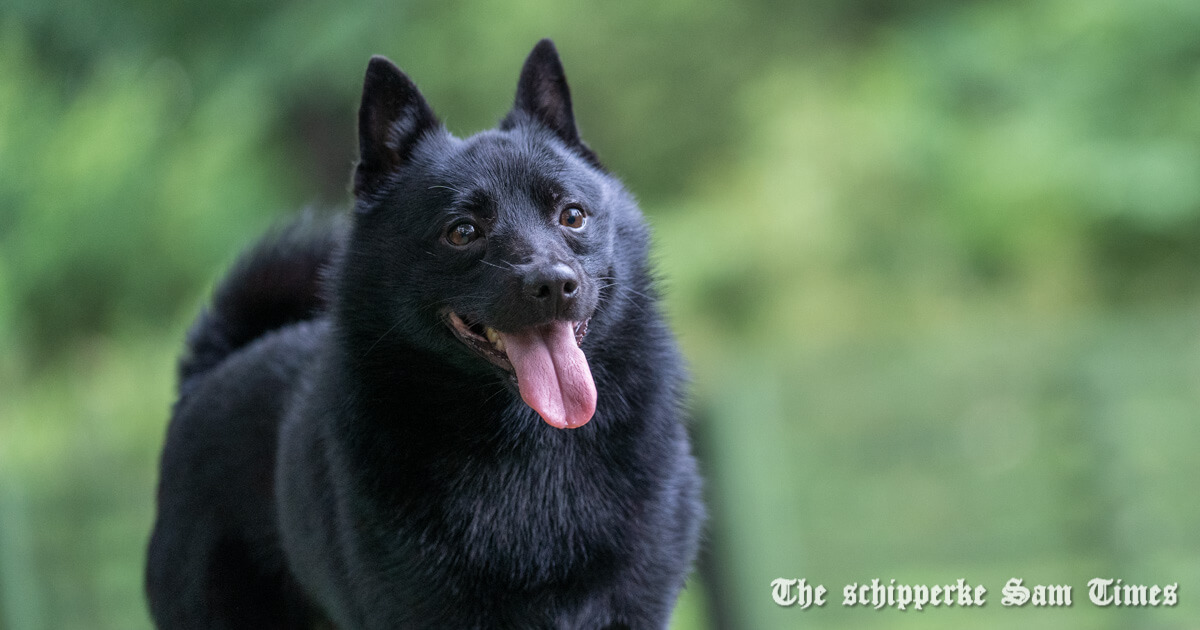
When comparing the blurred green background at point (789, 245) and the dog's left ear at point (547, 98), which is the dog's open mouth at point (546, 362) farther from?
the blurred green background at point (789, 245)

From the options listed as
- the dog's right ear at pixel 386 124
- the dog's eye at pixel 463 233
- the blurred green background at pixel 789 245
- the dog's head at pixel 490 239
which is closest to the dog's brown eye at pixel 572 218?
the dog's head at pixel 490 239

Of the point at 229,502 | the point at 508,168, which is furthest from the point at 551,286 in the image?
the point at 229,502

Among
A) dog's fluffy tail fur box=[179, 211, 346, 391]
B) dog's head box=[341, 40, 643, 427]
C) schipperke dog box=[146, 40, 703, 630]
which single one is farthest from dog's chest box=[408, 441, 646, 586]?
dog's fluffy tail fur box=[179, 211, 346, 391]

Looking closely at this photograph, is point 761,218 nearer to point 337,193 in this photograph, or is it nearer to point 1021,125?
point 1021,125

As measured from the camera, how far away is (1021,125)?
8.89 m

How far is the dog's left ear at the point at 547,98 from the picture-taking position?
9.20 feet

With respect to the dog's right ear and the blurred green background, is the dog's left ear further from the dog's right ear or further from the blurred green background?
the blurred green background

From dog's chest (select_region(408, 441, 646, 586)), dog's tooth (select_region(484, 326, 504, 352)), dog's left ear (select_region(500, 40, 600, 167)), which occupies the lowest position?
dog's chest (select_region(408, 441, 646, 586))

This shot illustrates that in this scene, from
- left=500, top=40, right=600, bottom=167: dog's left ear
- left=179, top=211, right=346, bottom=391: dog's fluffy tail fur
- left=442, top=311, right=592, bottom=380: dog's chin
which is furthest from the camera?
left=179, top=211, right=346, bottom=391: dog's fluffy tail fur

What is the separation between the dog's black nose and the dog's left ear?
2.30 feet

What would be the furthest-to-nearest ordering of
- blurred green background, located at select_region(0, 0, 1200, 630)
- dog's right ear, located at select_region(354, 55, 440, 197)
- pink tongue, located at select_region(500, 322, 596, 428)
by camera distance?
blurred green background, located at select_region(0, 0, 1200, 630), dog's right ear, located at select_region(354, 55, 440, 197), pink tongue, located at select_region(500, 322, 596, 428)

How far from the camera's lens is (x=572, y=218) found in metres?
2.50

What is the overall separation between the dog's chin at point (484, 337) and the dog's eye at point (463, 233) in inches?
6.1

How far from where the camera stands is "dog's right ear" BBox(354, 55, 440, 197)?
261cm
